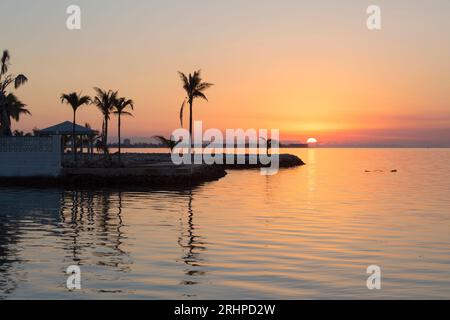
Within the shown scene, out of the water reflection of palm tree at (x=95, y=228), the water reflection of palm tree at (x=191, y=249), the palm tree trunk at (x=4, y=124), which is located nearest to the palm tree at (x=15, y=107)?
the palm tree trunk at (x=4, y=124)

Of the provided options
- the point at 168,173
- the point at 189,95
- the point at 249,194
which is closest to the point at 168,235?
the point at 249,194

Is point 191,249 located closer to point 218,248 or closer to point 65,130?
point 218,248

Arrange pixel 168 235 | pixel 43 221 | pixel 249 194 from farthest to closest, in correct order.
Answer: pixel 249 194, pixel 43 221, pixel 168 235

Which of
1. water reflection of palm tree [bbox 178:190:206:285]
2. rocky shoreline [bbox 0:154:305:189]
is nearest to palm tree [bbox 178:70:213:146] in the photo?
rocky shoreline [bbox 0:154:305:189]

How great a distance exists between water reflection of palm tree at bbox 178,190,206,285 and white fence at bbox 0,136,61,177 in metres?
24.1

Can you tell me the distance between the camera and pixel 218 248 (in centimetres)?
2159

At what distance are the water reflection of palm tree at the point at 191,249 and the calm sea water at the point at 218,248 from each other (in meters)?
0.04

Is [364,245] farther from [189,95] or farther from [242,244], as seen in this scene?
[189,95]

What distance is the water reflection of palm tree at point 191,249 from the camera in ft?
55.3

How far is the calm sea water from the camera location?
49.9 feet

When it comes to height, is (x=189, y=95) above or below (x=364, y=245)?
above

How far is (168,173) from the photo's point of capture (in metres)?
58.2

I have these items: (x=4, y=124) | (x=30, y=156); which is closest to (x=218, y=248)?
(x=30, y=156)
